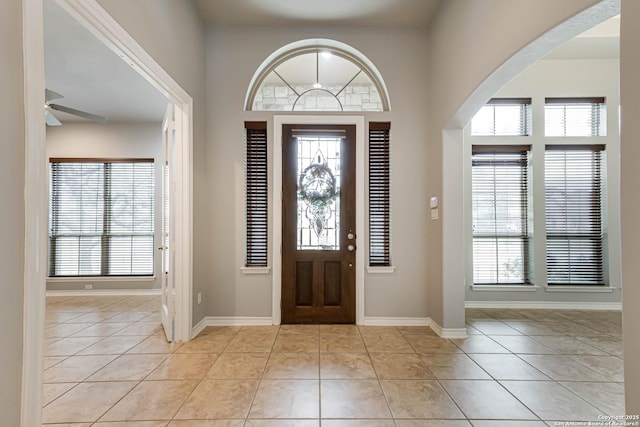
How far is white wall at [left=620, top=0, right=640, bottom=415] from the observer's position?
123cm

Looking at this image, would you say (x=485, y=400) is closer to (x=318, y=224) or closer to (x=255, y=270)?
(x=318, y=224)

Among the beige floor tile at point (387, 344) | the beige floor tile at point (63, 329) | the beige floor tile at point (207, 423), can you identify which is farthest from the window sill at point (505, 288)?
the beige floor tile at point (63, 329)

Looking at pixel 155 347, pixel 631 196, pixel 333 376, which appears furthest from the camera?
pixel 155 347

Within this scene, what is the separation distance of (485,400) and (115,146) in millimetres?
6692

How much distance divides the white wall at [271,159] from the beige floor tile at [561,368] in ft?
3.87

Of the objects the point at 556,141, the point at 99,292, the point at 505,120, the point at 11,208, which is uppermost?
the point at 505,120

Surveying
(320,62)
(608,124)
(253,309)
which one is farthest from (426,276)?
(608,124)

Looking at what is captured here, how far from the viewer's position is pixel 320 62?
3865mm

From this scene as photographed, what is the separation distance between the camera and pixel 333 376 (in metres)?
2.43

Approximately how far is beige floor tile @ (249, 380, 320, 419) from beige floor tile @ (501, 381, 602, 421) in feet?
4.70

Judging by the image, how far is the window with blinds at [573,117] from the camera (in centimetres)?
465

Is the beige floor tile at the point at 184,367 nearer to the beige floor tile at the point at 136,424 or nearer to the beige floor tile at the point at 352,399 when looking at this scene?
the beige floor tile at the point at 136,424

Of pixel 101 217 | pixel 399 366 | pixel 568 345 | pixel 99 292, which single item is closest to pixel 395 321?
pixel 399 366

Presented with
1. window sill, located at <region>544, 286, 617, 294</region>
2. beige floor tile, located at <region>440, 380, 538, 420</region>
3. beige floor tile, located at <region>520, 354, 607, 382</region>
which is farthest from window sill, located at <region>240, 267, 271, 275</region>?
window sill, located at <region>544, 286, 617, 294</region>
